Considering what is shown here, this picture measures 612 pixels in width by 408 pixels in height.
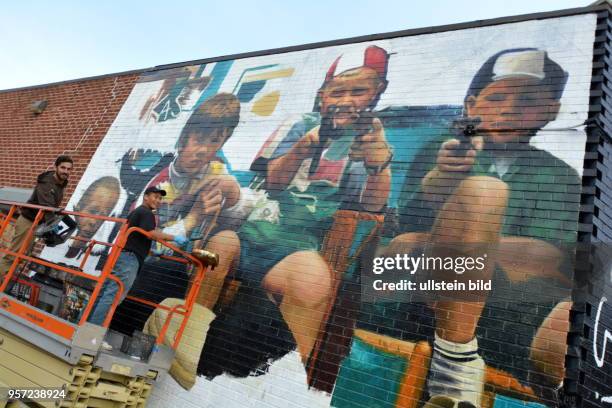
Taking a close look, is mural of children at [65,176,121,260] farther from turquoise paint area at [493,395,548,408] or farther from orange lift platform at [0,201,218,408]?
turquoise paint area at [493,395,548,408]

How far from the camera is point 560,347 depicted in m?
4.24

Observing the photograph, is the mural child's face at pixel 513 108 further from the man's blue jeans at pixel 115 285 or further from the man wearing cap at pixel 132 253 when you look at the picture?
the man's blue jeans at pixel 115 285

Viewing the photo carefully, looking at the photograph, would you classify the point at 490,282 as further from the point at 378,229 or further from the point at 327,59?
the point at 327,59

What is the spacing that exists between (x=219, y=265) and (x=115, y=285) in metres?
1.74

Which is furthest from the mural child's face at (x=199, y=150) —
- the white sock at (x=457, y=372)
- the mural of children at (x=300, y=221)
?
the white sock at (x=457, y=372)

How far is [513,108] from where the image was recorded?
549 centimetres

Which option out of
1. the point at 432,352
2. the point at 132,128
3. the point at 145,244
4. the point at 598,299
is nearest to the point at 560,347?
the point at 598,299

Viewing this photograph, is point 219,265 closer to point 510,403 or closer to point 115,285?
point 115,285

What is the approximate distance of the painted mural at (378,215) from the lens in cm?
463

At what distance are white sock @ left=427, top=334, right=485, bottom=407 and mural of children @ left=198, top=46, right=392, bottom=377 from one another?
140 centimetres

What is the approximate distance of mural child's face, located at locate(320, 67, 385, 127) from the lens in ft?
21.7

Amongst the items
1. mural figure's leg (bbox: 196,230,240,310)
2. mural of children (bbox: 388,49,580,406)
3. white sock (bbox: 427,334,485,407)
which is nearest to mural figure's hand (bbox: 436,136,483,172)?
mural of children (bbox: 388,49,580,406)

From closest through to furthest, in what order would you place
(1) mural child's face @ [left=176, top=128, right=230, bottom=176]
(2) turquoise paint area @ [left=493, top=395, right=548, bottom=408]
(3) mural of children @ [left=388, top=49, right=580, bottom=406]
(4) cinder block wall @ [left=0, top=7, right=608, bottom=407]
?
(2) turquoise paint area @ [left=493, top=395, right=548, bottom=408], (3) mural of children @ [left=388, top=49, right=580, bottom=406], (4) cinder block wall @ [left=0, top=7, right=608, bottom=407], (1) mural child's face @ [left=176, top=128, right=230, bottom=176]

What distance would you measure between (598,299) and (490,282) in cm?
99
